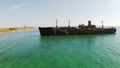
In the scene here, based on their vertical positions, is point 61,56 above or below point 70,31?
below

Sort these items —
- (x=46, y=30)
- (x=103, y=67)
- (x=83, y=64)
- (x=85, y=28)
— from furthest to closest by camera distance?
(x=85, y=28), (x=46, y=30), (x=83, y=64), (x=103, y=67)

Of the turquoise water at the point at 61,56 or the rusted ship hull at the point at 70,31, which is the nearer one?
the turquoise water at the point at 61,56

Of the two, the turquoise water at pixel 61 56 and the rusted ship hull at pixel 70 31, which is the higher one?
the rusted ship hull at pixel 70 31

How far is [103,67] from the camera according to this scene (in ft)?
48.1

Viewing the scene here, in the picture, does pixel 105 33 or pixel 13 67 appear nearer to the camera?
pixel 13 67

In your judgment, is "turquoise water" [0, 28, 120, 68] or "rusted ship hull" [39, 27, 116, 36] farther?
"rusted ship hull" [39, 27, 116, 36]

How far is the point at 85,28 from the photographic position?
190 feet

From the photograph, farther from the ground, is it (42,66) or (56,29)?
(56,29)

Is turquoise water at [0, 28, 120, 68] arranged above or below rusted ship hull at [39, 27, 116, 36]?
below

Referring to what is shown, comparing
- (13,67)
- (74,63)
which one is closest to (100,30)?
(74,63)

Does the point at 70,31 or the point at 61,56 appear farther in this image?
the point at 70,31

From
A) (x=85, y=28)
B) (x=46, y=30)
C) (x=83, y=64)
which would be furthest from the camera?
(x=85, y=28)

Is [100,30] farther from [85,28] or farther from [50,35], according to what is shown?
[50,35]

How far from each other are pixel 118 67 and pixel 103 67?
1737mm
